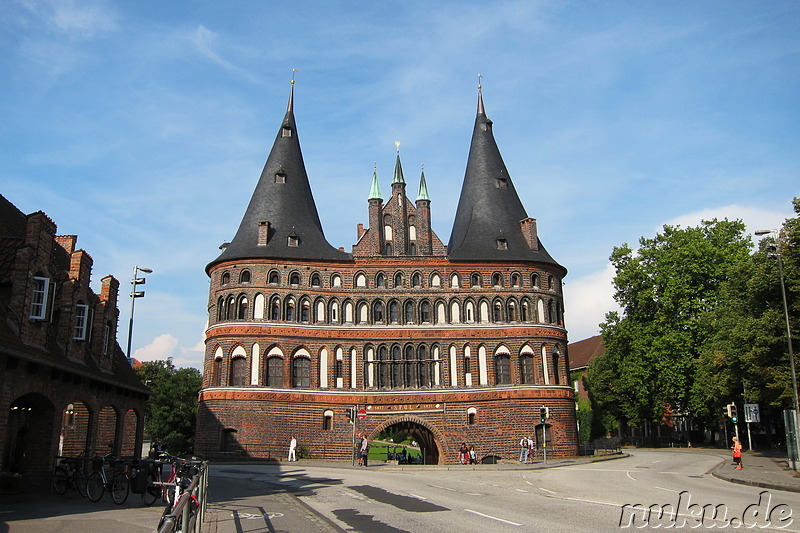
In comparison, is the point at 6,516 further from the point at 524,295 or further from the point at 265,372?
the point at 524,295

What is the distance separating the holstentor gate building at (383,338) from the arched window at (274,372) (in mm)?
66

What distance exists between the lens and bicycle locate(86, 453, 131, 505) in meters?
16.2

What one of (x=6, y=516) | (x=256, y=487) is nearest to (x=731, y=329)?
(x=256, y=487)

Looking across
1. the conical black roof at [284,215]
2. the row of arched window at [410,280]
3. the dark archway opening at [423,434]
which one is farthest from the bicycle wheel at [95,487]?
the conical black roof at [284,215]

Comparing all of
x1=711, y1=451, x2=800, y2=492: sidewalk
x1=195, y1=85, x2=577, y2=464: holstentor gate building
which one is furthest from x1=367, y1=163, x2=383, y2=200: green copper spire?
x1=711, y1=451, x2=800, y2=492: sidewalk

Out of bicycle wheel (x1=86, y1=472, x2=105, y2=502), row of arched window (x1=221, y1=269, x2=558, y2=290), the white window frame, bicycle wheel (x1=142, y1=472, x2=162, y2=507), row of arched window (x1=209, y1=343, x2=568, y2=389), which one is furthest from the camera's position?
row of arched window (x1=221, y1=269, x2=558, y2=290)

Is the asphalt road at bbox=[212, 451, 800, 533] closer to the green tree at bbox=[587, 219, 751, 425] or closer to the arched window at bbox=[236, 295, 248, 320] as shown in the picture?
the arched window at bbox=[236, 295, 248, 320]

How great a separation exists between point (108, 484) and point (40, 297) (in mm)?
5013

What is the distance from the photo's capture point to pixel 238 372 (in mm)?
42781

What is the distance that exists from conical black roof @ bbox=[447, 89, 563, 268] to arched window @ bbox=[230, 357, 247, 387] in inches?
588

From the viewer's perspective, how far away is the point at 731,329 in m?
41.2

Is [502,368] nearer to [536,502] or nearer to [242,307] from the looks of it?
[242,307]

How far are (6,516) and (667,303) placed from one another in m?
44.7

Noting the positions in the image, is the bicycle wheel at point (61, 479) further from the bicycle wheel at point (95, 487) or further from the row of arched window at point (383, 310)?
the row of arched window at point (383, 310)
